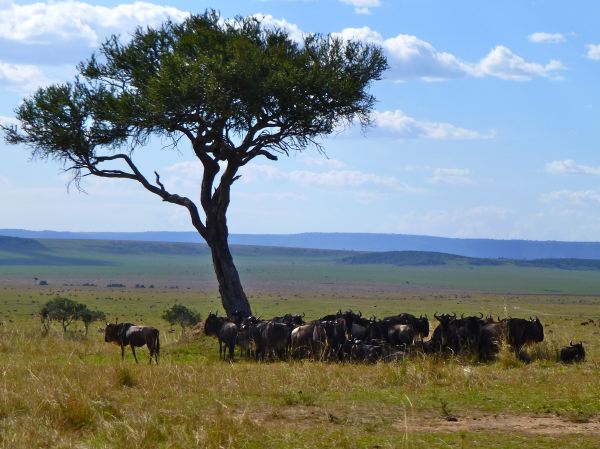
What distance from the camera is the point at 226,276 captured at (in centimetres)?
2683

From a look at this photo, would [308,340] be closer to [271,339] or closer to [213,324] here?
[271,339]

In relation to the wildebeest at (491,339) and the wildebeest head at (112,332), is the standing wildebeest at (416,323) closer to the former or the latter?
the wildebeest at (491,339)

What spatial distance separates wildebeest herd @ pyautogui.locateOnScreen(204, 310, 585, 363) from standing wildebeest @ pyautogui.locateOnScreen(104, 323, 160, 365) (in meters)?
1.64

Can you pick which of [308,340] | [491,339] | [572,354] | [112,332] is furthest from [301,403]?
[112,332]

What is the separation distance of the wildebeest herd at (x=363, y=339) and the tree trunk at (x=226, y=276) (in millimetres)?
4364

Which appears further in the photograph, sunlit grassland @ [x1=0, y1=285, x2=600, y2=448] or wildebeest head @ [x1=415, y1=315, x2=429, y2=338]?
wildebeest head @ [x1=415, y1=315, x2=429, y2=338]

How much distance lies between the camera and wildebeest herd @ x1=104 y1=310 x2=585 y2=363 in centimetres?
1967

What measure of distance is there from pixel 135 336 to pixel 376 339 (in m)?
5.57

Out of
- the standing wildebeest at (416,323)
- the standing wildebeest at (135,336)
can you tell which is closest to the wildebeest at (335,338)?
the standing wildebeest at (416,323)

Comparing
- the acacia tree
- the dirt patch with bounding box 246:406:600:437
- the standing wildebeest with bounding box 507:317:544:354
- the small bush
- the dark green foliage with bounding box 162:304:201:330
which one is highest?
the acacia tree

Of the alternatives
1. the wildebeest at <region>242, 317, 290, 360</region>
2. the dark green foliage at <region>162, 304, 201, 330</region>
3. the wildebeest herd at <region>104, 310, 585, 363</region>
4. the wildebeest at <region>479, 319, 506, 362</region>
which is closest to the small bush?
the wildebeest herd at <region>104, 310, 585, 363</region>

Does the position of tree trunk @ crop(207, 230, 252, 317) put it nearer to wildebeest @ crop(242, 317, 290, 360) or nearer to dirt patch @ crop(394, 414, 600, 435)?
wildebeest @ crop(242, 317, 290, 360)

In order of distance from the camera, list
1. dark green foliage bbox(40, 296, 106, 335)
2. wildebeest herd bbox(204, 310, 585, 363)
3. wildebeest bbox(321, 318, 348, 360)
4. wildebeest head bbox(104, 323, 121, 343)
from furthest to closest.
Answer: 1. dark green foliage bbox(40, 296, 106, 335)
2. wildebeest head bbox(104, 323, 121, 343)
3. wildebeest bbox(321, 318, 348, 360)
4. wildebeest herd bbox(204, 310, 585, 363)

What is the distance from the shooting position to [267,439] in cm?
1111
